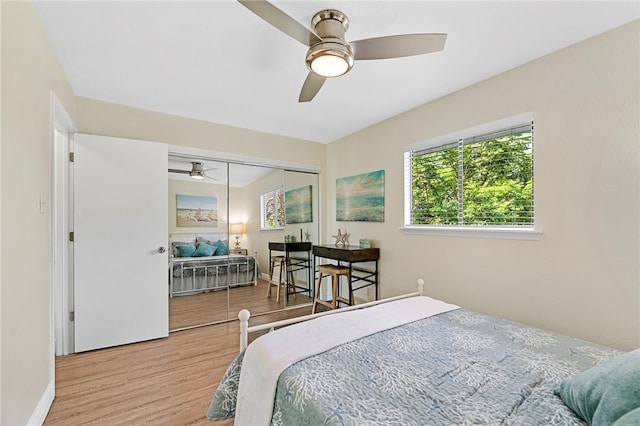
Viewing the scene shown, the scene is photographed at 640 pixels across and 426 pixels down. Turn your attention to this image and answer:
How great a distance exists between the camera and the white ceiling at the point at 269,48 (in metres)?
1.72

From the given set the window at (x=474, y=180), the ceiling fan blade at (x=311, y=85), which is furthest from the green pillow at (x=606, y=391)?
the ceiling fan blade at (x=311, y=85)

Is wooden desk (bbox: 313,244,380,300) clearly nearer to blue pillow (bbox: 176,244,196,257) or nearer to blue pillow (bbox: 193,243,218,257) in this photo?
blue pillow (bbox: 193,243,218,257)

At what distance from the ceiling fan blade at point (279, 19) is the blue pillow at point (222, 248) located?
8.86ft

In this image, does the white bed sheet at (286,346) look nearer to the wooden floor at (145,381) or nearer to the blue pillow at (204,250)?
the wooden floor at (145,381)

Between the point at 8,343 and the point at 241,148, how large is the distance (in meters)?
2.89

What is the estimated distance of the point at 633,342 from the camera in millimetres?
1771

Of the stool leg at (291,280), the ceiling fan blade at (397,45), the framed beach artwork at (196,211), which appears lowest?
the stool leg at (291,280)

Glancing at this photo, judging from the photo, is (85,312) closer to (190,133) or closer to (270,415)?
(190,133)

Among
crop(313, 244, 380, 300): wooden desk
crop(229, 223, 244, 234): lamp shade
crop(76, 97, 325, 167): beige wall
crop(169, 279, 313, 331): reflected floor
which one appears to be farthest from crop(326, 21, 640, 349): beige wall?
crop(229, 223, 244, 234): lamp shade

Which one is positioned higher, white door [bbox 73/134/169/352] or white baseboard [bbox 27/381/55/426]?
white door [bbox 73/134/169/352]

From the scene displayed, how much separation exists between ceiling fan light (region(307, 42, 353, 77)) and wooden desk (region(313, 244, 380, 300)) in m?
2.09

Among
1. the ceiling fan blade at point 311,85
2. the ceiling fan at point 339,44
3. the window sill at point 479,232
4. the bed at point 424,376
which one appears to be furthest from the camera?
the window sill at point 479,232

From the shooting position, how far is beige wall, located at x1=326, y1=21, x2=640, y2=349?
181 centimetres

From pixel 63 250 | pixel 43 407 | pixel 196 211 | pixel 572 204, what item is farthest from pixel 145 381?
pixel 572 204
